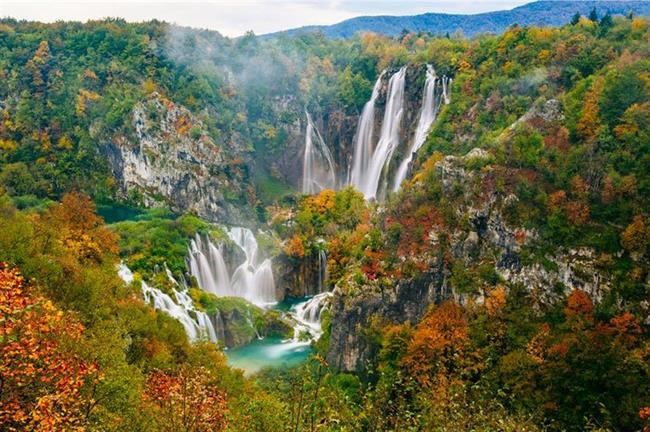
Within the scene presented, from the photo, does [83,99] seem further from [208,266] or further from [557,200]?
[557,200]

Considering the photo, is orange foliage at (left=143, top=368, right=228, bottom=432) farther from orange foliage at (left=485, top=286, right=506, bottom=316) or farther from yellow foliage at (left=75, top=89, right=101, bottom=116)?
yellow foliage at (left=75, top=89, right=101, bottom=116)

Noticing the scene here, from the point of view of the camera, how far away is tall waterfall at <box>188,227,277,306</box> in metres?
49.5

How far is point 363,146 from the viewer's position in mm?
72812

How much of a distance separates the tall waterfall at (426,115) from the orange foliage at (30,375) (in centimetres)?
5230

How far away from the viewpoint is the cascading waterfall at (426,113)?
62.6 metres

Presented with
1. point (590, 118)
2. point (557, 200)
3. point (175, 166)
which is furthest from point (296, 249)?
point (175, 166)

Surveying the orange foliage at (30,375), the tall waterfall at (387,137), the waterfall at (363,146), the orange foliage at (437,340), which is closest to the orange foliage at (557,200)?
the orange foliage at (437,340)

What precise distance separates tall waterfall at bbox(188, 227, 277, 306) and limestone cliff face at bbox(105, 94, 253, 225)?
21280 mm

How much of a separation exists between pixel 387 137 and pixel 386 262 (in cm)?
3504

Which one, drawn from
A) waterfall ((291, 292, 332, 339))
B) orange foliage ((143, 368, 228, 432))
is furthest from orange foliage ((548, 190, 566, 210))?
orange foliage ((143, 368, 228, 432))

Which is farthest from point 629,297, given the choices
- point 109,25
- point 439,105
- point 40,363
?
point 109,25

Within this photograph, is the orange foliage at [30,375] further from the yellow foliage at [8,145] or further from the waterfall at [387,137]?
the yellow foliage at [8,145]

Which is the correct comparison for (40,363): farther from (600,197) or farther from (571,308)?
(600,197)

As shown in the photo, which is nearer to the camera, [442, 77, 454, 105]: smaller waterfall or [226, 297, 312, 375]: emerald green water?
[226, 297, 312, 375]: emerald green water
